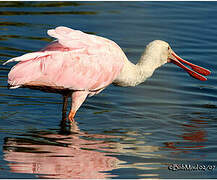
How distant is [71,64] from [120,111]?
54.8 inches

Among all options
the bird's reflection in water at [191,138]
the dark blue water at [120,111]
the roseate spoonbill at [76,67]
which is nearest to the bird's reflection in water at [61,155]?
the dark blue water at [120,111]

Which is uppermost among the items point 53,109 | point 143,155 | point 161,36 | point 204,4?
point 204,4

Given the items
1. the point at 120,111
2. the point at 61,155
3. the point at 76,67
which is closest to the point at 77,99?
the point at 76,67

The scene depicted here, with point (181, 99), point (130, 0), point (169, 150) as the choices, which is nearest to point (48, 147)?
point (169, 150)

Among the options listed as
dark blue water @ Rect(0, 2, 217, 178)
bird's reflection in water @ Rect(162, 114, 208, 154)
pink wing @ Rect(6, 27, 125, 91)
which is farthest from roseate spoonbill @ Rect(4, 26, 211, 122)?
bird's reflection in water @ Rect(162, 114, 208, 154)

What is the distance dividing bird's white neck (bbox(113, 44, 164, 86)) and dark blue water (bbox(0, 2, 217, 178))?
61cm

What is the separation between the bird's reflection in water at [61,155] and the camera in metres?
7.49

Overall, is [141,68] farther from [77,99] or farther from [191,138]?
[191,138]

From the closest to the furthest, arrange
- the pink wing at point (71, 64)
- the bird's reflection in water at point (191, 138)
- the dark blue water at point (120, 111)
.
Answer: the dark blue water at point (120, 111), the bird's reflection in water at point (191, 138), the pink wing at point (71, 64)

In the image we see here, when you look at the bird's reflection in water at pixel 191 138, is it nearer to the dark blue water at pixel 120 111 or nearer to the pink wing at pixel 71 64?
the dark blue water at pixel 120 111

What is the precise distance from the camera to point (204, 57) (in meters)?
12.8

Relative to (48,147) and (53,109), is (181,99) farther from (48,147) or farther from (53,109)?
(48,147)

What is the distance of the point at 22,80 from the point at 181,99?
3.17 metres

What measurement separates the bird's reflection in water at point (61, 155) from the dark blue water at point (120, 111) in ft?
0.04
